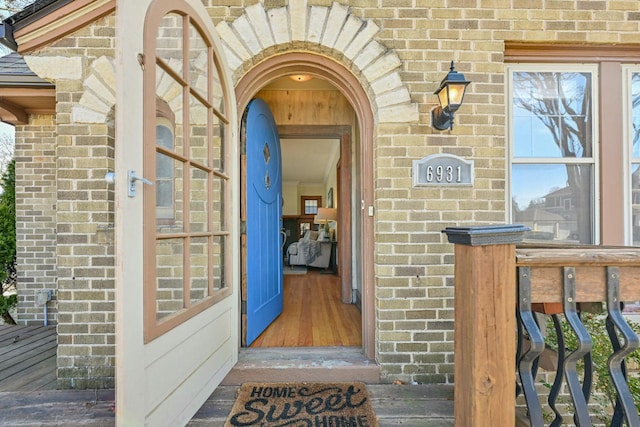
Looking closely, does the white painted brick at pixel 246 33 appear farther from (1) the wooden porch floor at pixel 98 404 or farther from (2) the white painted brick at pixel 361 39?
(1) the wooden porch floor at pixel 98 404

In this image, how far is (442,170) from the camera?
6.83ft

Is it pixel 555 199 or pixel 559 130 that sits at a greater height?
pixel 559 130

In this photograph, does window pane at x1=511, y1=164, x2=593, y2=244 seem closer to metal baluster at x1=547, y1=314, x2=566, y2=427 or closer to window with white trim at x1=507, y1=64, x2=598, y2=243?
window with white trim at x1=507, y1=64, x2=598, y2=243

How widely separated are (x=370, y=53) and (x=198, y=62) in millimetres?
1141

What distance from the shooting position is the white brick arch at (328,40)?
205cm

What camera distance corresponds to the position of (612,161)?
2.25 meters

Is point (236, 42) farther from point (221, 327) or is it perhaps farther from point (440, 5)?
point (221, 327)

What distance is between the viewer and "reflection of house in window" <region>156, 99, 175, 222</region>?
1380 mm

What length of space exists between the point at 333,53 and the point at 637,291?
2.08 m

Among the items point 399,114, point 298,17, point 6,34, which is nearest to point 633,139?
point 399,114

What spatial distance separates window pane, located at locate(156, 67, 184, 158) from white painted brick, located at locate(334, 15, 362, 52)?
1.15 meters

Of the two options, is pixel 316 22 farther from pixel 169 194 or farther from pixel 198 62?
pixel 169 194

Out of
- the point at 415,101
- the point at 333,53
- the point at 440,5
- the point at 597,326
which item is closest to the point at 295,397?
the point at 597,326

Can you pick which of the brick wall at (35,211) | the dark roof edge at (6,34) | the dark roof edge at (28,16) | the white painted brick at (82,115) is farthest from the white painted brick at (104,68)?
the brick wall at (35,211)
